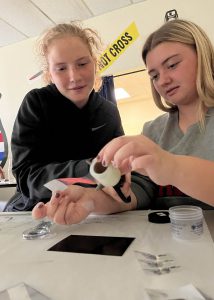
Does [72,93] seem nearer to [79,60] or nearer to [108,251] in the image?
[79,60]

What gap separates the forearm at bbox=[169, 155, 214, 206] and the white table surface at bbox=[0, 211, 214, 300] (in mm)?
81

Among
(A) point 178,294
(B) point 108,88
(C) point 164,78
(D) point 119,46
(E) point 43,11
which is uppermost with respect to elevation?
(E) point 43,11

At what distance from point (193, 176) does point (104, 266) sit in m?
0.28

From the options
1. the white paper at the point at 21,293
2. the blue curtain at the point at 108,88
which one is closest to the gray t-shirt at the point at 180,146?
the white paper at the point at 21,293

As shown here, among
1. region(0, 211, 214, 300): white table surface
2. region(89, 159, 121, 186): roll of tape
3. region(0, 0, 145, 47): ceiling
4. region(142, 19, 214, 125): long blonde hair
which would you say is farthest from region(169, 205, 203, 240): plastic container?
region(0, 0, 145, 47): ceiling

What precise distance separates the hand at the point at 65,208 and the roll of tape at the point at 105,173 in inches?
5.2

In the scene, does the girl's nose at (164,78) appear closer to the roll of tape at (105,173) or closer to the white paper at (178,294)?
the roll of tape at (105,173)

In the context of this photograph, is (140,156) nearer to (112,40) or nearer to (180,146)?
(180,146)

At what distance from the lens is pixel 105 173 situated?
583mm

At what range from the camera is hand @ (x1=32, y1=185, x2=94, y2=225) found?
66 cm

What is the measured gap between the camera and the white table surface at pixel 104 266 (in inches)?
14.2

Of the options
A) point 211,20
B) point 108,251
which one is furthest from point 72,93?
point 211,20

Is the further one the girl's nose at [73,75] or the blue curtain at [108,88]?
the blue curtain at [108,88]

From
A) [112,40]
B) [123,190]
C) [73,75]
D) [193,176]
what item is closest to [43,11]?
[112,40]
